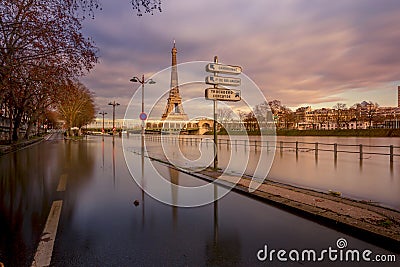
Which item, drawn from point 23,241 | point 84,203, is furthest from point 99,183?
point 23,241

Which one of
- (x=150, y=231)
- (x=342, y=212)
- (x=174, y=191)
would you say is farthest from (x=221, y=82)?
(x=150, y=231)

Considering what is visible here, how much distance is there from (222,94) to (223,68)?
1038 millimetres

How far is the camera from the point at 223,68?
36.0ft

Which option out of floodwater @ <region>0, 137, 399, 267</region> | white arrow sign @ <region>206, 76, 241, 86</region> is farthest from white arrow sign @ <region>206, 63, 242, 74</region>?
floodwater @ <region>0, 137, 399, 267</region>

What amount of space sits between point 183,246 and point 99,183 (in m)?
5.70

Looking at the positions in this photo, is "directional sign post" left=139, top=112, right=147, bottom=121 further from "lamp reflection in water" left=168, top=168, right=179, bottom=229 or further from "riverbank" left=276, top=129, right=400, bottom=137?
"riverbank" left=276, top=129, right=400, bottom=137

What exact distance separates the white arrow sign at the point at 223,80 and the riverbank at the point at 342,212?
4548 mm

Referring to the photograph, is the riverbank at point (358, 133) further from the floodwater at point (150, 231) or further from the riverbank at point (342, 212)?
the floodwater at point (150, 231)

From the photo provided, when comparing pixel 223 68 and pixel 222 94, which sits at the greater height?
pixel 223 68

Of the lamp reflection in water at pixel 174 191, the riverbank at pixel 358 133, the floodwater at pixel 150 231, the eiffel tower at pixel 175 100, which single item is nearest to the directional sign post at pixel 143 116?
the eiffel tower at pixel 175 100

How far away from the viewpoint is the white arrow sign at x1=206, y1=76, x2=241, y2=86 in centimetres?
1070

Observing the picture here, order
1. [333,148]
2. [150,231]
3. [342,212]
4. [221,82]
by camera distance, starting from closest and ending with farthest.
A: [150,231] < [342,212] < [221,82] < [333,148]

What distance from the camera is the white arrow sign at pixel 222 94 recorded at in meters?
10.7

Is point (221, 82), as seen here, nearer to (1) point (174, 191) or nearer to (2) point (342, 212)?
(1) point (174, 191)
